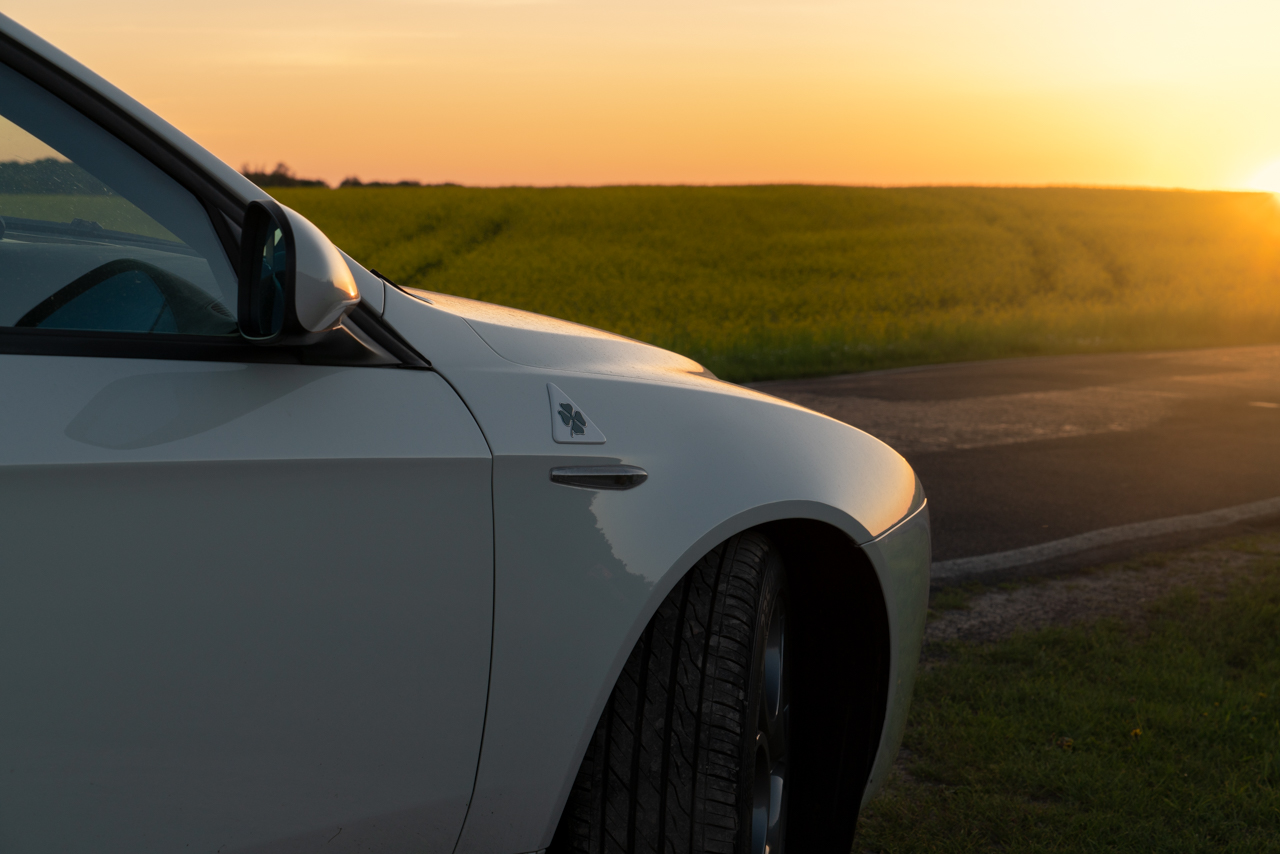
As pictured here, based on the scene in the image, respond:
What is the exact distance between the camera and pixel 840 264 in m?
30.7

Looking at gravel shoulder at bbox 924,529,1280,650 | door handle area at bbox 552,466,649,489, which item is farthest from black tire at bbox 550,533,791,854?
gravel shoulder at bbox 924,529,1280,650

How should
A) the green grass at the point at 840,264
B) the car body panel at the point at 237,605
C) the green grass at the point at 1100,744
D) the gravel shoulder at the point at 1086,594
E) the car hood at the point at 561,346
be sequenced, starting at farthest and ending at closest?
1. the green grass at the point at 840,264
2. the gravel shoulder at the point at 1086,594
3. the green grass at the point at 1100,744
4. the car hood at the point at 561,346
5. the car body panel at the point at 237,605

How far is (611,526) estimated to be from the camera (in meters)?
1.68

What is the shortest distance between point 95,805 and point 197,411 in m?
0.50

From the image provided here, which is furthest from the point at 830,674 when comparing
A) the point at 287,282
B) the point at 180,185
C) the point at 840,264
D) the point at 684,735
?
the point at 840,264

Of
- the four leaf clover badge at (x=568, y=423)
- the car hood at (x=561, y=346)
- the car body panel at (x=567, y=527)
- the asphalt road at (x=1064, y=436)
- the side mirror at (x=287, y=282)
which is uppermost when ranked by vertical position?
the side mirror at (x=287, y=282)

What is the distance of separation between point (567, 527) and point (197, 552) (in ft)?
1.73

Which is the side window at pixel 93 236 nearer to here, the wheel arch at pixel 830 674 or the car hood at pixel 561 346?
the car hood at pixel 561 346

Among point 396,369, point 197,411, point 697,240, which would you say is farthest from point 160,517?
point 697,240

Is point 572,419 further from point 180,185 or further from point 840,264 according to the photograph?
point 840,264

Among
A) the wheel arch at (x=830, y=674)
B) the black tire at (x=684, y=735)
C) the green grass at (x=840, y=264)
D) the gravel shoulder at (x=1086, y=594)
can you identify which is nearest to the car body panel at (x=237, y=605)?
the black tire at (x=684, y=735)

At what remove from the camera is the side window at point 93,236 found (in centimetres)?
144

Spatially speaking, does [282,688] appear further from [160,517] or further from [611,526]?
[611,526]

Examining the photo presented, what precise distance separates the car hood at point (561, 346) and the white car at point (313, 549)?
2cm
